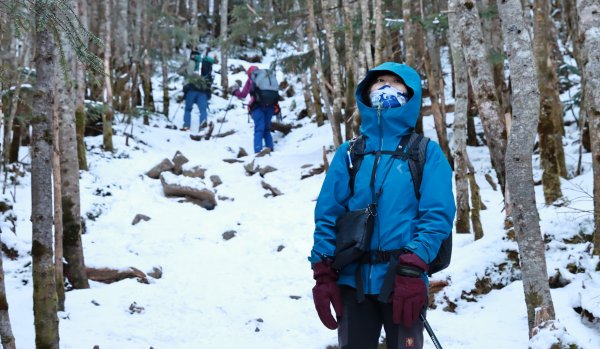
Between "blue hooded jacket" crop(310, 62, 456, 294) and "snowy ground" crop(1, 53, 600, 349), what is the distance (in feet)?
6.01

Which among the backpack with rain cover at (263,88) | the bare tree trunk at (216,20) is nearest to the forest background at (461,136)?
the backpack with rain cover at (263,88)

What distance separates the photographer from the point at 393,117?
3057 millimetres

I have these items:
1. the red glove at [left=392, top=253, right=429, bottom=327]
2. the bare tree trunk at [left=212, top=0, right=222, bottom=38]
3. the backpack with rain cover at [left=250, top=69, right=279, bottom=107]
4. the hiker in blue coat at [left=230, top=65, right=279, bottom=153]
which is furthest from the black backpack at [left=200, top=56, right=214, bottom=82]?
the red glove at [left=392, top=253, right=429, bottom=327]

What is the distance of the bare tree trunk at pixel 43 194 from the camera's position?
426 centimetres

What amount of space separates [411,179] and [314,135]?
13.9 metres

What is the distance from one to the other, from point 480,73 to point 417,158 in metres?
3.49

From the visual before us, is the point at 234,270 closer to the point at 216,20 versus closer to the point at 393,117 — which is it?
the point at 393,117

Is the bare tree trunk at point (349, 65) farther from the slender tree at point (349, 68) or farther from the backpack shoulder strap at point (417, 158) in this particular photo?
the backpack shoulder strap at point (417, 158)

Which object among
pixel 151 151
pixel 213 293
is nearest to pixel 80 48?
pixel 213 293

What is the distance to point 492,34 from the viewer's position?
13.9 m

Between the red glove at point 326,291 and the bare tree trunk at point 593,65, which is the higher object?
the bare tree trunk at point 593,65

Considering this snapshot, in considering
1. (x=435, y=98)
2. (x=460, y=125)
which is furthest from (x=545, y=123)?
(x=435, y=98)

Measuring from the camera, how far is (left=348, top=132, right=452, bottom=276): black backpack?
2865mm

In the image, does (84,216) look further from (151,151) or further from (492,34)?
(492,34)
